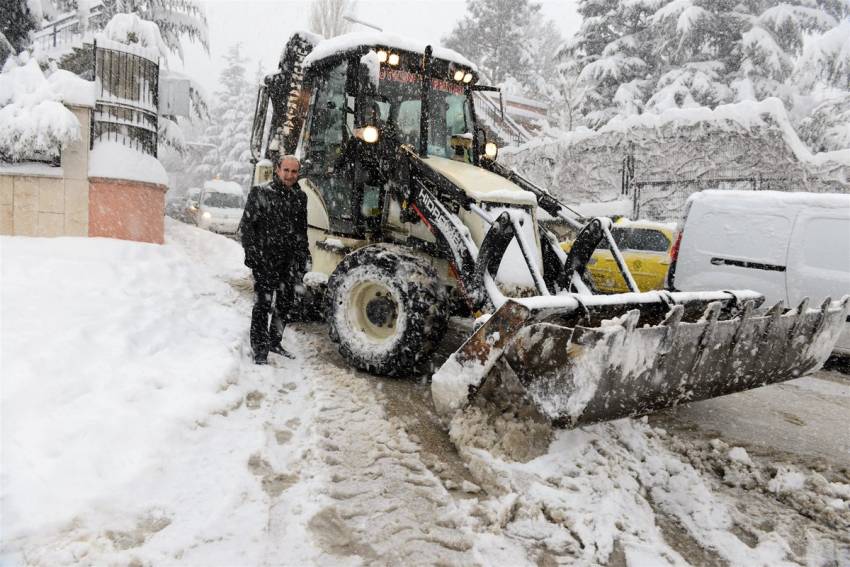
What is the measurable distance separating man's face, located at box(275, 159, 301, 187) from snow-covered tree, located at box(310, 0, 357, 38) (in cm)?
2741

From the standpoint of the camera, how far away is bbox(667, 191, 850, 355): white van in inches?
272

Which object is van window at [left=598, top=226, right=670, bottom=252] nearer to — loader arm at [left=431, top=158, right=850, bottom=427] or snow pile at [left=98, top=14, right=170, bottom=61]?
loader arm at [left=431, top=158, right=850, bottom=427]

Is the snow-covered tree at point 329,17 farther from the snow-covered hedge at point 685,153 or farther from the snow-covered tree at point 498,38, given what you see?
the snow-covered hedge at point 685,153

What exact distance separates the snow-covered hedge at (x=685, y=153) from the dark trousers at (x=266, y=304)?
544 inches

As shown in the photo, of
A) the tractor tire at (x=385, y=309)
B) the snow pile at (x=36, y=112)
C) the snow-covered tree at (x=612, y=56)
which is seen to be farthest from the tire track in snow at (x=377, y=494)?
the snow-covered tree at (x=612, y=56)

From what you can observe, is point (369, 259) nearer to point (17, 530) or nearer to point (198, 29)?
point (17, 530)

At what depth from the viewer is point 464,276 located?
4.50 m

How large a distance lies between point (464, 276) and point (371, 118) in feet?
6.08

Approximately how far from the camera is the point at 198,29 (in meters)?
16.2

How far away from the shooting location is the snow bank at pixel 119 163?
724 centimetres

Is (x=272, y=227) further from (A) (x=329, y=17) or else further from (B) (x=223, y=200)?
(A) (x=329, y=17)

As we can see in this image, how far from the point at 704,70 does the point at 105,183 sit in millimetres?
18584

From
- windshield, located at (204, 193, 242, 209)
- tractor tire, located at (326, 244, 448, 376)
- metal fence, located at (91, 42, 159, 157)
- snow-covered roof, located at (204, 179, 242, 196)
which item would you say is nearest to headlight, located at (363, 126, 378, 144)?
tractor tire, located at (326, 244, 448, 376)

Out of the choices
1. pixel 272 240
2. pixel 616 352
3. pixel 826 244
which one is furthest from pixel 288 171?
pixel 826 244
